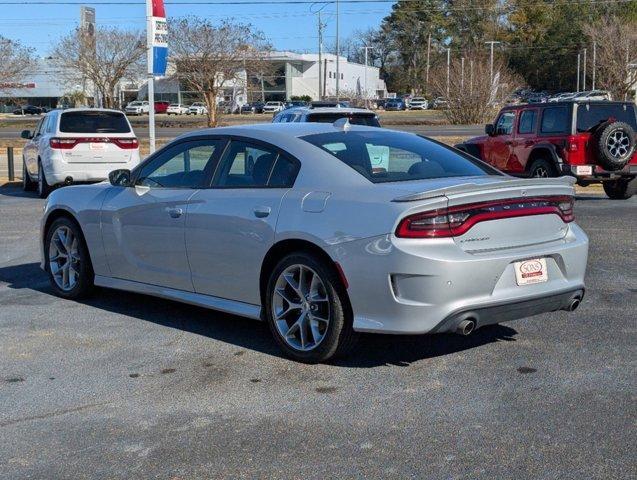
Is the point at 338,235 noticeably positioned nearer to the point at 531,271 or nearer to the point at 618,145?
the point at 531,271

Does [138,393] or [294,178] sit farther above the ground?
[294,178]

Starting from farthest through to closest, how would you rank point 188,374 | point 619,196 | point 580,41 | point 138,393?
point 580,41 < point 619,196 < point 188,374 < point 138,393

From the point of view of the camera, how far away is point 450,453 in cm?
434

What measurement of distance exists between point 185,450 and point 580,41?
3992 inches

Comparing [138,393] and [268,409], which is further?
[138,393]

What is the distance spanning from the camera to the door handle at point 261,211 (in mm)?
6077

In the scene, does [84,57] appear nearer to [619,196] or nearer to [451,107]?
[451,107]

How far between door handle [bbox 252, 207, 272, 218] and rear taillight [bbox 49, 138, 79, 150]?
1162cm

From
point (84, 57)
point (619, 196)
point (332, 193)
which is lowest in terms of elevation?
point (619, 196)

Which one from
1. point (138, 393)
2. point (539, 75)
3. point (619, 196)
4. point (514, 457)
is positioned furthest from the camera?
point (539, 75)

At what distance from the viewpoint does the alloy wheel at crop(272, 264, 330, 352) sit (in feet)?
19.1

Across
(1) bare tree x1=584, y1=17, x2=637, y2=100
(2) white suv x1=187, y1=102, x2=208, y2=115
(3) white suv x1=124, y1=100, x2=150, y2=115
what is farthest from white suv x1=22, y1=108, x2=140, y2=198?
(2) white suv x1=187, y1=102, x2=208, y2=115

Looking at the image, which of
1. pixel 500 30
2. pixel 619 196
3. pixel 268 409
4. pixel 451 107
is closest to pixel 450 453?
pixel 268 409

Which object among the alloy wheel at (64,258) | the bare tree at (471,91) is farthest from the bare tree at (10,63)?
the alloy wheel at (64,258)
